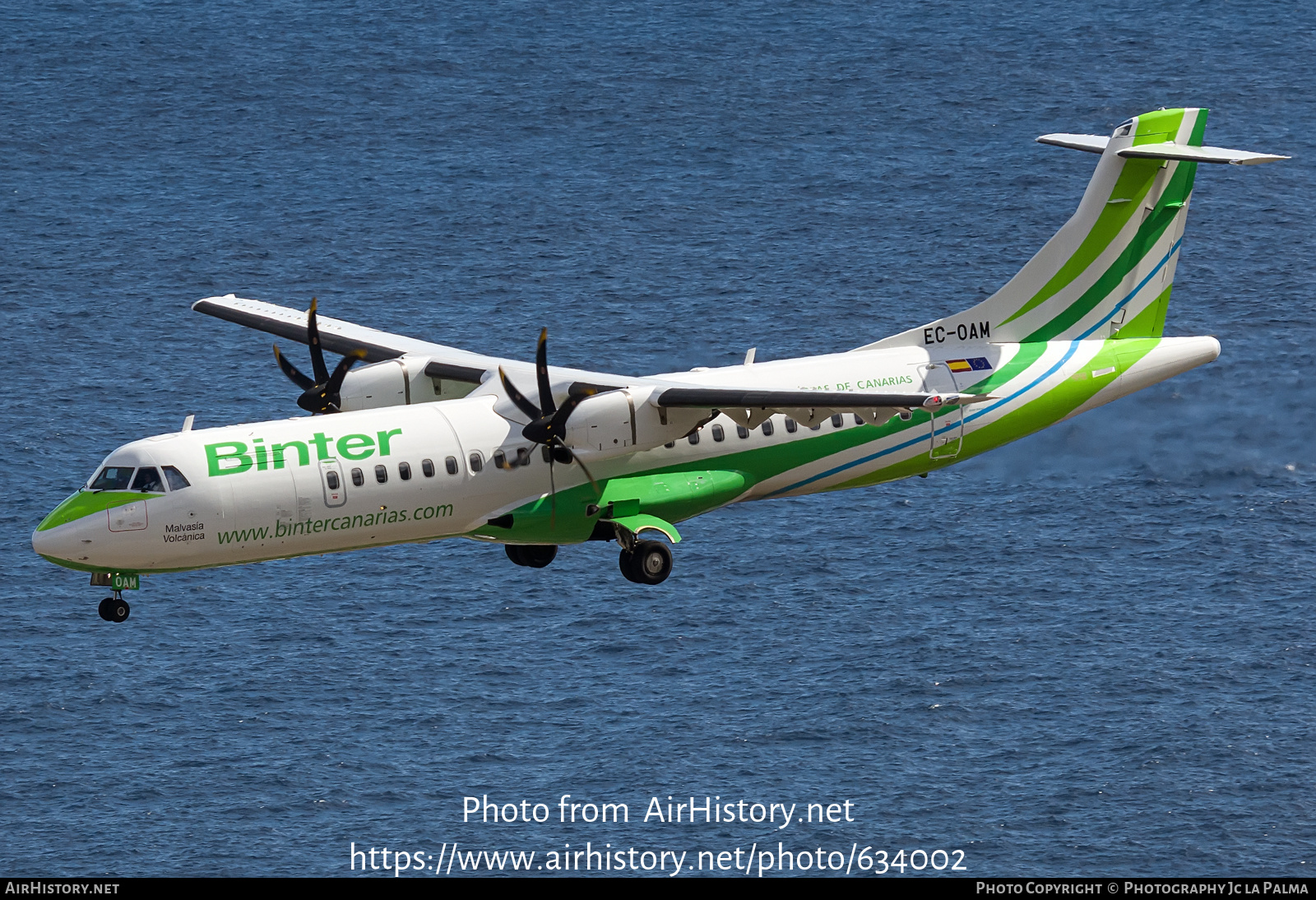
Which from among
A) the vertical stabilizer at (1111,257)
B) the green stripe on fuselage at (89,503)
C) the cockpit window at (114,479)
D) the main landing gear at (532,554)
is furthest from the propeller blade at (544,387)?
the vertical stabilizer at (1111,257)

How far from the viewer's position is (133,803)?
163m

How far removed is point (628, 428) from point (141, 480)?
1420 cm

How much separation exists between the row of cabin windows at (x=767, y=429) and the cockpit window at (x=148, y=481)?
15305 millimetres

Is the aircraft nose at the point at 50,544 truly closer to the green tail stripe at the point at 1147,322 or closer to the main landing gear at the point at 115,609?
the main landing gear at the point at 115,609

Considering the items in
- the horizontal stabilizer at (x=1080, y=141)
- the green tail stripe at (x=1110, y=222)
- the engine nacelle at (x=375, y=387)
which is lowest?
the engine nacelle at (x=375, y=387)

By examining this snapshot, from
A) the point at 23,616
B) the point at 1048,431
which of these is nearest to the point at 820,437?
the point at 1048,431

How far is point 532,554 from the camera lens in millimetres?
62875

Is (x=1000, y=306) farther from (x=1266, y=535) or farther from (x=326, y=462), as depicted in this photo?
(x=1266, y=535)

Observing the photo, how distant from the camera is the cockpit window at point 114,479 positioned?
178 ft

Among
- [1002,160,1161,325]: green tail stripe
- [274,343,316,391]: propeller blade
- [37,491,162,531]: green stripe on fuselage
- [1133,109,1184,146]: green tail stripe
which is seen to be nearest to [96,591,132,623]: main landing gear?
[37,491,162,531]: green stripe on fuselage

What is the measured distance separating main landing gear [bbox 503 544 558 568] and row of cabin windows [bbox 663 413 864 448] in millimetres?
5748

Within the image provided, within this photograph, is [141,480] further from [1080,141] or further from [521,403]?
[1080,141]

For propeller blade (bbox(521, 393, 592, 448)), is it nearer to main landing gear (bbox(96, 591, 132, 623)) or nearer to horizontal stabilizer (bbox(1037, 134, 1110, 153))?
main landing gear (bbox(96, 591, 132, 623))
